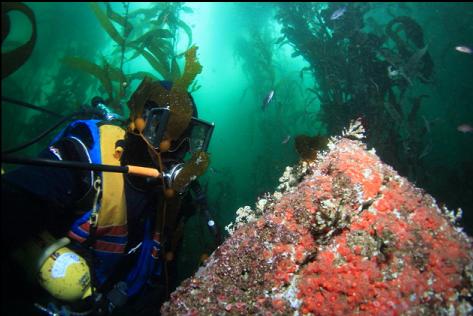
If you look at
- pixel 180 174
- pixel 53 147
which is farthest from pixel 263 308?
pixel 53 147

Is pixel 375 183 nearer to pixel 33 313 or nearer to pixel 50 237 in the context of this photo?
pixel 50 237

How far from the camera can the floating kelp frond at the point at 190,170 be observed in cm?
222

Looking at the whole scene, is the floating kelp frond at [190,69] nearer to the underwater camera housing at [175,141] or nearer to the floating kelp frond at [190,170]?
the underwater camera housing at [175,141]

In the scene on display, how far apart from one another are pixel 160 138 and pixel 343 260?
1.52 meters

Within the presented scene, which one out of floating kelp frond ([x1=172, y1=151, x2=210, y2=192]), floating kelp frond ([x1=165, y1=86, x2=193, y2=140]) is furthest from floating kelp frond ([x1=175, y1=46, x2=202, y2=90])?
floating kelp frond ([x1=172, y1=151, x2=210, y2=192])

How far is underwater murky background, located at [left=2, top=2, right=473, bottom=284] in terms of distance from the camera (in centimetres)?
541

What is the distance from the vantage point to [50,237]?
1938mm

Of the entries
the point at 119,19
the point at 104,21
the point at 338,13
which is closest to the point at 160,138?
the point at 104,21

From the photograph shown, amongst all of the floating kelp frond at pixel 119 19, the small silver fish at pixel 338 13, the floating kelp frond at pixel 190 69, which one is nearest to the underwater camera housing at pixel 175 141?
the floating kelp frond at pixel 190 69

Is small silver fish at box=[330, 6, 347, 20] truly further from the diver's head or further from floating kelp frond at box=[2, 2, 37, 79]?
floating kelp frond at box=[2, 2, 37, 79]

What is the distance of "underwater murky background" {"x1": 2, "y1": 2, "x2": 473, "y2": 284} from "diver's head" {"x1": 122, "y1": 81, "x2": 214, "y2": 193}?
30.3 inches

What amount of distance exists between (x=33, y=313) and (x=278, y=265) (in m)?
1.89

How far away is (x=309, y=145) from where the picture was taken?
8.54 feet

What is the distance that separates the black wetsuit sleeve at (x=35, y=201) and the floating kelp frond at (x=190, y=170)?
69 cm
